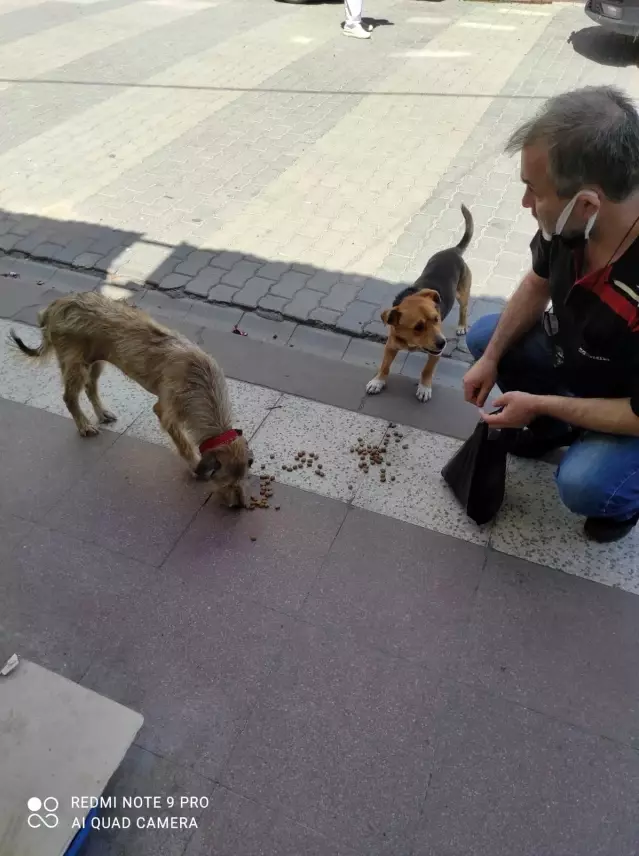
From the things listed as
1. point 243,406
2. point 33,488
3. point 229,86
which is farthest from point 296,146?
point 33,488

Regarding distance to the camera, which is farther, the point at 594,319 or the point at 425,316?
the point at 425,316

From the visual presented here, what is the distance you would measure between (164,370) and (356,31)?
981 centimetres

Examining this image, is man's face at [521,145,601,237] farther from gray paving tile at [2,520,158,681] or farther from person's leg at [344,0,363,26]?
person's leg at [344,0,363,26]

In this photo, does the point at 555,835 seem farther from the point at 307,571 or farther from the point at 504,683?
the point at 307,571

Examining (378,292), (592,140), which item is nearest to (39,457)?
(378,292)

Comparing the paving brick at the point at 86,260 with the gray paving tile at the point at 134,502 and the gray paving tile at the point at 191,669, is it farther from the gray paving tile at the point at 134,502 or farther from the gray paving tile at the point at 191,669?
the gray paving tile at the point at 191,669

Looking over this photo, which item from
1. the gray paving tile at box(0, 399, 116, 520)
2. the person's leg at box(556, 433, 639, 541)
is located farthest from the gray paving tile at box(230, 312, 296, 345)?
the person's leg at box(556, 433, 639, 541)

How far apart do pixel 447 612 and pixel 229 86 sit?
8.54 meters

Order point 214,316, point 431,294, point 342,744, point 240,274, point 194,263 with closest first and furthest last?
point 342,744 → point 431,294 → point 214,316 → point 240,274 → point 194,263

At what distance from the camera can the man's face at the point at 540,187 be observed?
2.22 metres

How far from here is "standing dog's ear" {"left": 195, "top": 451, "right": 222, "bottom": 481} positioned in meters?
2.93

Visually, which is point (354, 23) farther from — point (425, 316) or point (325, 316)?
point (425, 316)

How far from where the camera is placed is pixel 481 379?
10.3 ft

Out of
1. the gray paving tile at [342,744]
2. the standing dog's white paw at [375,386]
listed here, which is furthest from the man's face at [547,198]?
the gray paving tile at [342,744]
